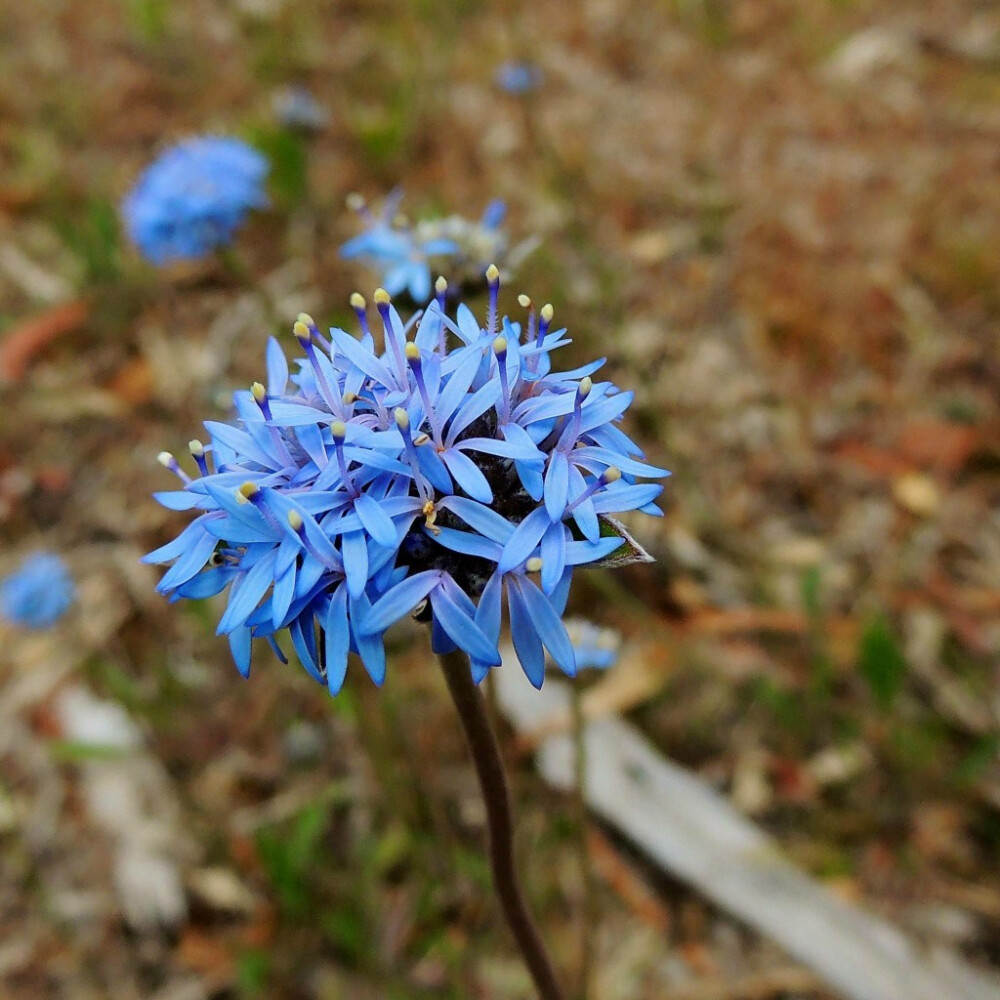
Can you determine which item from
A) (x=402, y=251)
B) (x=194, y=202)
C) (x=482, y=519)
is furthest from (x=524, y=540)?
(x=194, y=202)

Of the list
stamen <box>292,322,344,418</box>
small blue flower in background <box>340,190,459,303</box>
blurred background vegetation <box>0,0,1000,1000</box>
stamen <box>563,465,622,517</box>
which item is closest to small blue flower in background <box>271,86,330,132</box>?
blurred background vegetation <box>0,0,1000,1000</box>

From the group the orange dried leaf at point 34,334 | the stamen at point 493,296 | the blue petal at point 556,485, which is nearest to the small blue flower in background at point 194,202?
the orange dried leaf at point 34,334

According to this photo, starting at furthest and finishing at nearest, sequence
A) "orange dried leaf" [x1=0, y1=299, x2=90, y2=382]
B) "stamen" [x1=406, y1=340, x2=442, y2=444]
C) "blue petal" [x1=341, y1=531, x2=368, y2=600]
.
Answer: "orange dried leaf" [x1=0, y1=299, x2=90, y2=382], "stamen" [x1=406, y1=340, x2=442, y2=444], "blue petal" [x1=341, y1=531, x2=368, y2=600]

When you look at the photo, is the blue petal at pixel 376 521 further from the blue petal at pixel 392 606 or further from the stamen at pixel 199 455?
the stamen at pixel 199 455

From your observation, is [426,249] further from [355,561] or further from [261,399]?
[355,561]

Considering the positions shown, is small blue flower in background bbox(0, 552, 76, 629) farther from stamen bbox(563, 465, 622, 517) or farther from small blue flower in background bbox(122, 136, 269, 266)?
stamen bbox(563, 465, 622, 517)

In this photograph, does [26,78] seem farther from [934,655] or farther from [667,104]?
[934,655]

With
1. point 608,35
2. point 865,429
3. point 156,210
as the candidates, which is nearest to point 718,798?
Answer: point 865,429
